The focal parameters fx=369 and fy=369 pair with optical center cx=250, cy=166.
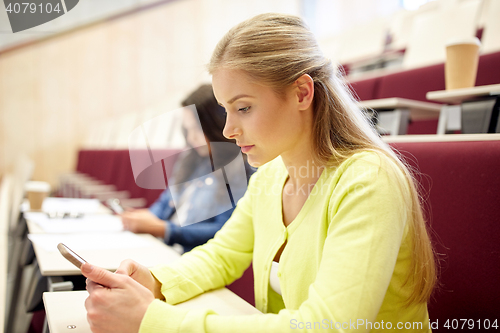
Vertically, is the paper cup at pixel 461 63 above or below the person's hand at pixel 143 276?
above

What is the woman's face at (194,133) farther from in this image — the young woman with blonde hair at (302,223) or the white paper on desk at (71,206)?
the white paper on desk at (71,206)

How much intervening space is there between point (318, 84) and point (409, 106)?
46 centimetres

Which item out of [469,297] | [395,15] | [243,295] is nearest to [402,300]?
[469,297]

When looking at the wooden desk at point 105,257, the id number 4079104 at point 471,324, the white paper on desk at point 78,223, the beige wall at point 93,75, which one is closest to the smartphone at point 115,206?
the white paper on desk at point 78,223

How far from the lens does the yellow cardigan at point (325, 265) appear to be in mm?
287

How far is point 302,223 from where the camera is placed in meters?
0.39

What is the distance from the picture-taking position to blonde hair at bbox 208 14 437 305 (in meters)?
0.36

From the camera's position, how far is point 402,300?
367mm

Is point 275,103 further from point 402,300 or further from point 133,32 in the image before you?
point 133,32

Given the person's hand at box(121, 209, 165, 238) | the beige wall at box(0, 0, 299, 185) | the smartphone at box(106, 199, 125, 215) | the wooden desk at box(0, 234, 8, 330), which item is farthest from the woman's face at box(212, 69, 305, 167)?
the beige wall at box(0, 0, 299, 185)

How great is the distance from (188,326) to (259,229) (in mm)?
182

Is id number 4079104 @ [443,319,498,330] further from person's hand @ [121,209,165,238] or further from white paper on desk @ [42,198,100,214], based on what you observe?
white paper on desk @ [42,198,100,214]

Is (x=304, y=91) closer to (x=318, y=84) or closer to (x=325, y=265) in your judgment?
(x=318, y=84)

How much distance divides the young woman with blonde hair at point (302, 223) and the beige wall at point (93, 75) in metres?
1.78
